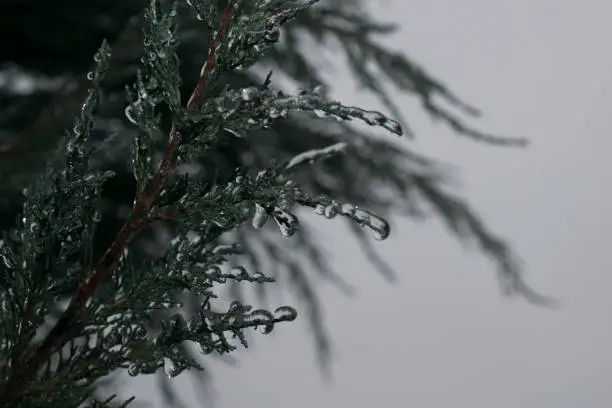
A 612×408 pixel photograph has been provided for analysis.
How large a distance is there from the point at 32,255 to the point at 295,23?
82.7 inches

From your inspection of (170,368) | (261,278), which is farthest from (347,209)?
(170,368)

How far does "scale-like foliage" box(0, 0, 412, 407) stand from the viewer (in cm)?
82

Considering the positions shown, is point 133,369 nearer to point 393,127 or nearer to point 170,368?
point 170,368

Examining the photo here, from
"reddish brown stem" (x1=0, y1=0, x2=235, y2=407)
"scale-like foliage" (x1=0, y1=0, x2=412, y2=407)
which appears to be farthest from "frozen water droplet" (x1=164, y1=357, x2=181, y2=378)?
"reddish brown stem" (x1=0, y1=0, x2=235, y2=407)

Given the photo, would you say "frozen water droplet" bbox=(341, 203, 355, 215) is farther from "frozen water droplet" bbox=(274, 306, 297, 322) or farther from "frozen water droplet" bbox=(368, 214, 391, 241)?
"frozen water droplet" bbox=(274, 306, 297, 322)

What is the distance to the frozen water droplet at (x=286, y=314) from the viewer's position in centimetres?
84

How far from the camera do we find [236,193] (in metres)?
0.83

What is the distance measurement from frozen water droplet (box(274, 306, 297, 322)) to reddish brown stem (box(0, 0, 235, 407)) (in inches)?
7.6

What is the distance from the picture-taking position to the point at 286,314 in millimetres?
849

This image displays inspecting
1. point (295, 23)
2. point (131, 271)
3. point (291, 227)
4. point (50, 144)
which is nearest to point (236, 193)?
point (291, 227)

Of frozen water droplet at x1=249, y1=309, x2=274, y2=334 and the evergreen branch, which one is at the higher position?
the evergreen branch

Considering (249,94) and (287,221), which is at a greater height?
(249,94)

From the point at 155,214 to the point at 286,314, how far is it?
19 cm

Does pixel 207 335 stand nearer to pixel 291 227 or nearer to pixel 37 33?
pixel 291 227
